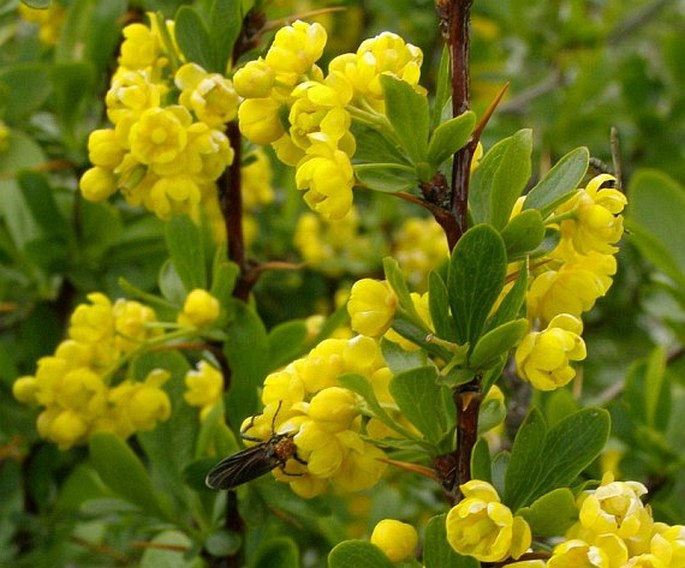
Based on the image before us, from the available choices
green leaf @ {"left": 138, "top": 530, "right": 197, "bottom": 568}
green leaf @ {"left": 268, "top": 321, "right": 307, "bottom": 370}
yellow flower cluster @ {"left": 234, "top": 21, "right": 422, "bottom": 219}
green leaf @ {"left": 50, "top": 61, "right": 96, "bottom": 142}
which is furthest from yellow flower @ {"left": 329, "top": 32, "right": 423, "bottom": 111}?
green leaf @ {"left": 50, "top": 61, "right": 96, "bottom": 142}

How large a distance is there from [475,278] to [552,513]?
0.58 ft

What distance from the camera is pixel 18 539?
165 centimetres

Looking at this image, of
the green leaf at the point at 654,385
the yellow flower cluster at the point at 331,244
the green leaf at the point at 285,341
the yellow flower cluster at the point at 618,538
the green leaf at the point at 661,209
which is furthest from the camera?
the yellow flower cluster at the point at 331,244

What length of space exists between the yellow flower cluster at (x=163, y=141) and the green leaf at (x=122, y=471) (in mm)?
289

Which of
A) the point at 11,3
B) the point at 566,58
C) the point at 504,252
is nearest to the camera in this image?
the point at 504,252

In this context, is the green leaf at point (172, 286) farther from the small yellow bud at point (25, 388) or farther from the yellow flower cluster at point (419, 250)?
the yellow flower cluster at point (419, 250)

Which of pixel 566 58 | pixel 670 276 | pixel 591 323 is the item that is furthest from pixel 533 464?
pixel 566 58

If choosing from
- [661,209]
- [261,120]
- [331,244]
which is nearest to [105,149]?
[261,120]

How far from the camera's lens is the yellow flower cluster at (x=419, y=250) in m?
2.16

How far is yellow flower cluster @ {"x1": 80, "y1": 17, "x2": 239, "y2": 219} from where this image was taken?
1.05 meters

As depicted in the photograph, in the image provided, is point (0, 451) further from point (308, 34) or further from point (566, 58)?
point (566, 58)

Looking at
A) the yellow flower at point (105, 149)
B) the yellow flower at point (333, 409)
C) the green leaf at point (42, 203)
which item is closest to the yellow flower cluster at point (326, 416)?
the yellow flower at point (333, 409)

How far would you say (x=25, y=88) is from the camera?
1655 millimetres

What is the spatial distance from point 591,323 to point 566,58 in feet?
2.32
